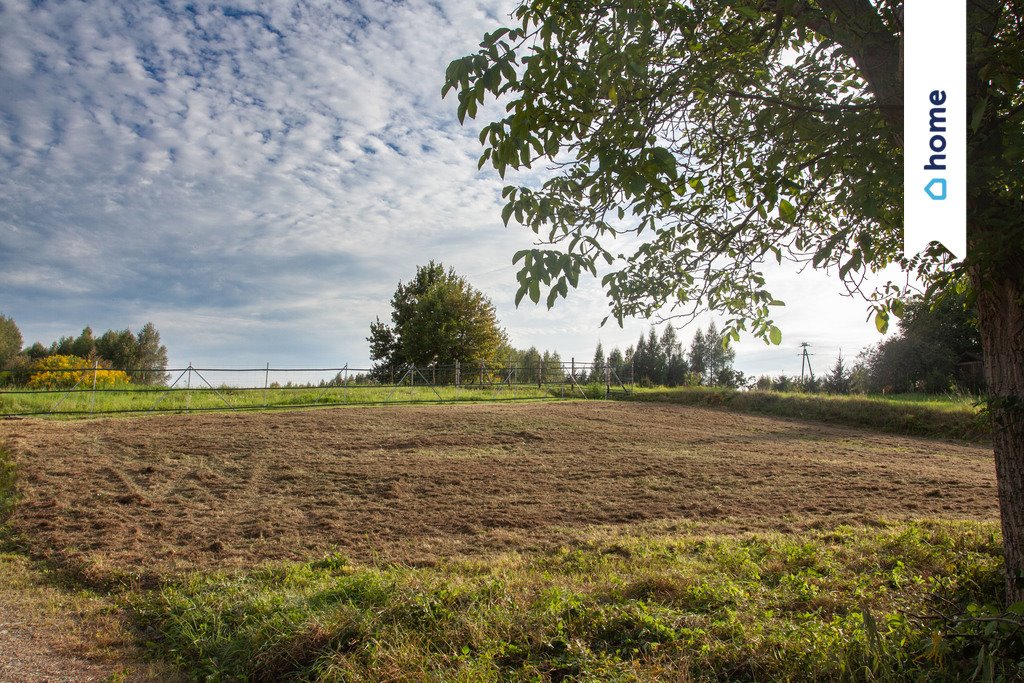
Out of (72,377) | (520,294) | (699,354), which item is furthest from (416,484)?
(699,354)

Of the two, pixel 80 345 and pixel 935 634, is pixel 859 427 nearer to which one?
pixel 935 634

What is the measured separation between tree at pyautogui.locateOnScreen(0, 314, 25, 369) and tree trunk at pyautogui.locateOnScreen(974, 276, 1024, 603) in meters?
55.3

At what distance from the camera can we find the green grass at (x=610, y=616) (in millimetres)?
2863

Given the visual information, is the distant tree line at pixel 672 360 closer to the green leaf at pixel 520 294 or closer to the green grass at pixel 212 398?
the green grass at pixel 212 398

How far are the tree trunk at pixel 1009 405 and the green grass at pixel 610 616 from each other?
458mm

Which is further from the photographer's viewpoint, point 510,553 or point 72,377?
point 72,377

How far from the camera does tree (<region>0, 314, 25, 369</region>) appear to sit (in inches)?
1678

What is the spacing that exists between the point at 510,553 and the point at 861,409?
17031mm

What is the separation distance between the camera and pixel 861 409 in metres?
18.1

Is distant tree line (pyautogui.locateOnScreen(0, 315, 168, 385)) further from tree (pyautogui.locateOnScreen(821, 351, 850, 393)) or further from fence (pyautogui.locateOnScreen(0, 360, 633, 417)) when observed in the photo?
tree (pyautogui.locateOnScreen(821, 351, 850, 393))

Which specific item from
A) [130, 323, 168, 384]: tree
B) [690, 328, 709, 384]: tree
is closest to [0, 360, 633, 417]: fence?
[690, 328, 709, 384]: tree

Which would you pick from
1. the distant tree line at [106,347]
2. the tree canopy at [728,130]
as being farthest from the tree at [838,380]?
the distant tree line at [106,347]

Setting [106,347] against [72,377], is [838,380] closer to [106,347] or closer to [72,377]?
[72,377]

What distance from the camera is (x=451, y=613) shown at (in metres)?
3.53
